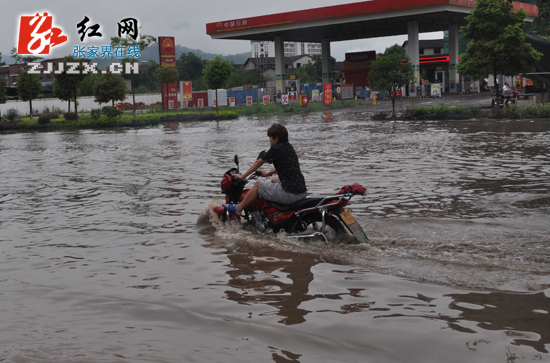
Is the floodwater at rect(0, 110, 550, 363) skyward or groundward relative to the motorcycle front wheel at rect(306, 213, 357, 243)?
groundward

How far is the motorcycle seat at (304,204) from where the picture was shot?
20.1 feet

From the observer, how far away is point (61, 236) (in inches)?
293

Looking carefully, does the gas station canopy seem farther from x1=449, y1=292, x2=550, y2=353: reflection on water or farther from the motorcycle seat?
x1=449, y1=292, x2=550, y2=353: reflection on water

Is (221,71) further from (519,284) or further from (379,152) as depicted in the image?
(519,284)

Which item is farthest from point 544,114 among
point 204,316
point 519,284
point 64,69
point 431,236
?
point 64,69

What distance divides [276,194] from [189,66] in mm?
96844

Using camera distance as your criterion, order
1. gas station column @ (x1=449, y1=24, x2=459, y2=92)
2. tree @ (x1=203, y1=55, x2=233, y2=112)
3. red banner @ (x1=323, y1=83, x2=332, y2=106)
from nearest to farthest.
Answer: tree @ (x1=203, y1=55, x2=233, y2=112) → red banner @ (x1=323, y1=83, x2=332, y2=106) → gas station column @ (x1=449, y1=24, x2=459, y2=92)

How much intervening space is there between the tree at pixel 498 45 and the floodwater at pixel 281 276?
16167 millimetres

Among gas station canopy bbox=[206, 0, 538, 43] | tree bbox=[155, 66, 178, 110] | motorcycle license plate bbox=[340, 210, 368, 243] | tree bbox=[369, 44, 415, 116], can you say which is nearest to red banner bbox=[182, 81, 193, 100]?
tree bbox=[155, 66, 178, 110]

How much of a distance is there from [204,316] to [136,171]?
995 centimetres

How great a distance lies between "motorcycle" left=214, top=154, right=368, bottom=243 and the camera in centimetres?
608

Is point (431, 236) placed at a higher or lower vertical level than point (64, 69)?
lower

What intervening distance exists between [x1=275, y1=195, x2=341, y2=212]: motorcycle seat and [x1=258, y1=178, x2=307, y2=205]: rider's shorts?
0.05 m

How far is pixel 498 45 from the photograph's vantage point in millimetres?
25906
